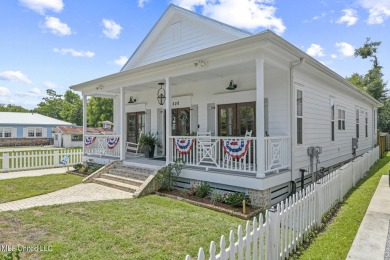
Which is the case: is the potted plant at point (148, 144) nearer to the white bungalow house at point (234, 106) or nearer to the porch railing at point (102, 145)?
the white bungalow house at point (234, 106)

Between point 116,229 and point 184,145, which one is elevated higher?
point 184,145

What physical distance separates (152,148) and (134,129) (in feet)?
9.39

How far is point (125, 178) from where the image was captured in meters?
8.88

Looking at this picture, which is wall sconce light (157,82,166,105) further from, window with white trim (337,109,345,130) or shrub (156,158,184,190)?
window with white trim (337,109,345,130)

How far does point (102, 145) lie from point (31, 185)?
3419mm

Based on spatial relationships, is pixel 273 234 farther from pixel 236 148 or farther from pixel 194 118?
pixel 194 118

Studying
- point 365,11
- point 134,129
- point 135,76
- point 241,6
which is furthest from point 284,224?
point 365,11

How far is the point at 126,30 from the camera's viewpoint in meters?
14.6

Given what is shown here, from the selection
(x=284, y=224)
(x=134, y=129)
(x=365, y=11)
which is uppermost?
(x=365, y=11)

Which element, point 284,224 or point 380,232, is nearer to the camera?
point 284,224

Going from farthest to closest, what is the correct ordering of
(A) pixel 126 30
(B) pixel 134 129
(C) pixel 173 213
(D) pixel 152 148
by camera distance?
(A) pixel 126 30, (B) pixel 134 129, (D) pixel 152 148, (C) pixel 173 213

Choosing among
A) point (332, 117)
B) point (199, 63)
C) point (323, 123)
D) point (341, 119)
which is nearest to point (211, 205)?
point (199, 63)

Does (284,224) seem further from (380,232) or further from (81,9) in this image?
(81,9)

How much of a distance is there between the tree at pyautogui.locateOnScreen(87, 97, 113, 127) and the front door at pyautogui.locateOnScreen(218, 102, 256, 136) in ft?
137
